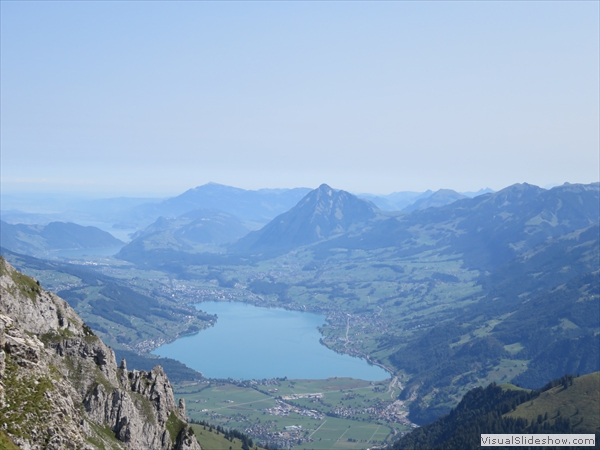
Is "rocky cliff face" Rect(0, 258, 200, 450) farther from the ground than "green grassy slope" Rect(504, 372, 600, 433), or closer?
farther from the ground

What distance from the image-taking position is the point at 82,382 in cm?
6669

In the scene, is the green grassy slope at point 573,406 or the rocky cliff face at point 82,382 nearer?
the rocky cliff face at point 82,382

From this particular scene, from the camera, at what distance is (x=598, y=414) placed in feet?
427

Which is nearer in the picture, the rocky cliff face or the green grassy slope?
the rocky cliff face

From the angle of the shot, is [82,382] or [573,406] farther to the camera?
[573,406]

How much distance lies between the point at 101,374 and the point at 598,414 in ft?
370

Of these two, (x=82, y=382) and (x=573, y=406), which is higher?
(x=82, y=382)

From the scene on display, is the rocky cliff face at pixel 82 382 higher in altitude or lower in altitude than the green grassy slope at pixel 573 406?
higher

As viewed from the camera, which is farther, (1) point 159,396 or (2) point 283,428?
(2) point 283,428

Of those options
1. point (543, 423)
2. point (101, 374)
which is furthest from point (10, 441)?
point (543, 423)

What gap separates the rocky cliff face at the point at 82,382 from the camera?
44.1m

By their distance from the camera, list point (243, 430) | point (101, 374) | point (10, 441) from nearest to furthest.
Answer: point (10, 441) < point (101, 374) < point (243, 430)

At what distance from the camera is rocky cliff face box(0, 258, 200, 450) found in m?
44.1

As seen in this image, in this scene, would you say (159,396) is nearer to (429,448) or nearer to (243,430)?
(429,448)
